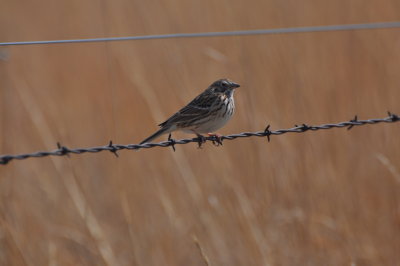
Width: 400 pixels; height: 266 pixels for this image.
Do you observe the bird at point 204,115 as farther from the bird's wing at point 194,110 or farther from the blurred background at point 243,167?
the blurred background at point 243,167

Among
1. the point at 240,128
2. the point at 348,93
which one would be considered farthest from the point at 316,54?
the point at 240,128

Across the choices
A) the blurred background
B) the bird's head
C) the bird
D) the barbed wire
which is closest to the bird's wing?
the bird

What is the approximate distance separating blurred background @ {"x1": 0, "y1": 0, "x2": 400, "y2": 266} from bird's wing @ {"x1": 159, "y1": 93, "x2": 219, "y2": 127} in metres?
0.31

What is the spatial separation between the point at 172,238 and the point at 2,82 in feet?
7.74

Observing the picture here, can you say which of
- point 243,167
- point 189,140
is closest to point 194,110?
point 243,167

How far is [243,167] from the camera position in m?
7.12

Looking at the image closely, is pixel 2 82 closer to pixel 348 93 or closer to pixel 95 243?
pixel 95 243

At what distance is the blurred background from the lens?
252 inches

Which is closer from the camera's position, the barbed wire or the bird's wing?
the barbed wire

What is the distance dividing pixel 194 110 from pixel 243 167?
3.26ft

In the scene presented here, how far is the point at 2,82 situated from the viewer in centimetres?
691

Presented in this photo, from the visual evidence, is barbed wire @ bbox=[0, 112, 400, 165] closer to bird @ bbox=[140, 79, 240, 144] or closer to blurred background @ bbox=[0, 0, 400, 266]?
bird @ bbox=[140, 79, 240, 144]

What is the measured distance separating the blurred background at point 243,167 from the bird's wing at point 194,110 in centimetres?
31

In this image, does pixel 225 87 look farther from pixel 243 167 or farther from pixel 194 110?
pixel 243 167
